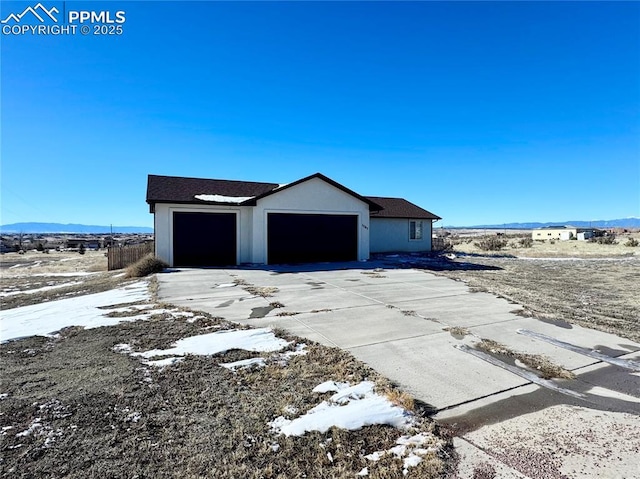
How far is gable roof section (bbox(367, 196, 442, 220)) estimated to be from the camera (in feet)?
73.7

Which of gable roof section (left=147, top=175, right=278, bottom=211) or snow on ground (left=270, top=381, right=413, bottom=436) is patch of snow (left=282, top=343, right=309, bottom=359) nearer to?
snow on ground (left=270, top=381, right=413, bottom=436)

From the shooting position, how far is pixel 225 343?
5.12m

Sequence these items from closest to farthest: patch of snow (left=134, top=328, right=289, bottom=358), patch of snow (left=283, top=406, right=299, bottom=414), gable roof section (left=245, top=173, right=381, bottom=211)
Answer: patch of snow (left=283, top=406, right=299, bottom=414), patch of snow (left=134, top=328, right=289, bottom=358), gable roof section (left=245, top=173, right=381, bottom=211)

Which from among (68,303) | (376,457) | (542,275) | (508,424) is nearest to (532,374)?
(508,424)

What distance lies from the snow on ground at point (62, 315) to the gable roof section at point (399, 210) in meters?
15.6

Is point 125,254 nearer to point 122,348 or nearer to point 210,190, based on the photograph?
point 210,190

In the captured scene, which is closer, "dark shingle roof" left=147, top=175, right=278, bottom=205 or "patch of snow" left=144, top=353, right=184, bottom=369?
"patch of snow" left=144, top=353, right=184, bottom=369

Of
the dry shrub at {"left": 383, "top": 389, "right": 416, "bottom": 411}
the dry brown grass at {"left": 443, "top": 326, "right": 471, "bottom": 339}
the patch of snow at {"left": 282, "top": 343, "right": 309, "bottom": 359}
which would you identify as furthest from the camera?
the dry brown grass at {"left": 443, "top": 326, "right": 471, "bottom": 339}

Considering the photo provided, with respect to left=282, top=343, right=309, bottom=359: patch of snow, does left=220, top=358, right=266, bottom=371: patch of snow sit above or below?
below

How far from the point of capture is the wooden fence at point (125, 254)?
16.7 metres

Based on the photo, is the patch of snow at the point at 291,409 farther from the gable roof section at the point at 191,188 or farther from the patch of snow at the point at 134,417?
the gable roof section at the point at 191,188

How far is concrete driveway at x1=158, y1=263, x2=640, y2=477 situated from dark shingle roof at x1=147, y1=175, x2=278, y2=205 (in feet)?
17.4

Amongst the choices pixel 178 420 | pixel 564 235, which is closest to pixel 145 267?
pixel 178 420

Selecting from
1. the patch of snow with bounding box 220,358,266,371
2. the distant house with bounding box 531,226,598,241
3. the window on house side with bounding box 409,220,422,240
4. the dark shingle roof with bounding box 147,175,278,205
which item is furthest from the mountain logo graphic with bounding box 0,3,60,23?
the distant house with bounding box 531,226,598,241
